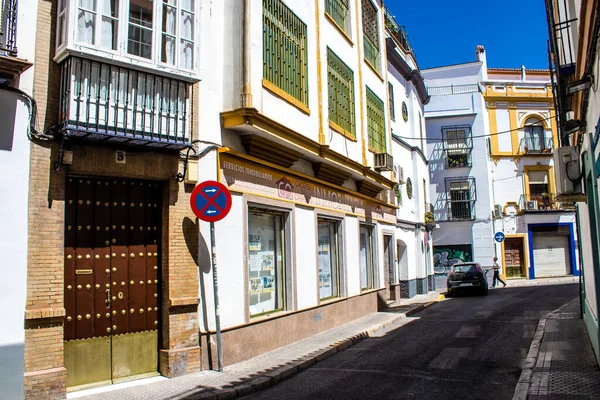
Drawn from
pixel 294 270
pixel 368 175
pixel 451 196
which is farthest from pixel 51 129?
pixel 451 196

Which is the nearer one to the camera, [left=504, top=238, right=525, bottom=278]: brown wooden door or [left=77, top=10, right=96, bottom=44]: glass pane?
[left=77, top=10, right=96, bottom=44]: glass pane

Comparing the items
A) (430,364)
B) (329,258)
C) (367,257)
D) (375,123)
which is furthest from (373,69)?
(430,364)

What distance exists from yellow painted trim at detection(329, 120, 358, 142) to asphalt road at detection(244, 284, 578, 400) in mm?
5439

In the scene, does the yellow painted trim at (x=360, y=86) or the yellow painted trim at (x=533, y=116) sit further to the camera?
the yellow painted trim at (x=533, y=116)

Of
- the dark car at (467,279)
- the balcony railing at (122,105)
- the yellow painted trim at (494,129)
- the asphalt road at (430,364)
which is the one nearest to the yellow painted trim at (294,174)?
the balcony railing at (122,105)

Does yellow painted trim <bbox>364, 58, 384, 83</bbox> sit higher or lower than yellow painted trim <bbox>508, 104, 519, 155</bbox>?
lower

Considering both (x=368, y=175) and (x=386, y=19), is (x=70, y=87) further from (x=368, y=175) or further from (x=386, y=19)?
(x=386, y=19)

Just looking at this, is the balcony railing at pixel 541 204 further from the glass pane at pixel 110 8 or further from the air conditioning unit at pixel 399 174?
the glass pane at pixel 110 8

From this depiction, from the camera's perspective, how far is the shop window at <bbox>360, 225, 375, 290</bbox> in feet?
55.4

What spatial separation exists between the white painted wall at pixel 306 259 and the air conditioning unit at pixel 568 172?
5530 millimetres

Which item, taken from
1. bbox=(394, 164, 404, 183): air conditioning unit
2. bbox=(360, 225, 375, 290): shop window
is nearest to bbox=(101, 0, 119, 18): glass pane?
bbox=(360, 225, 375, 290): shop window

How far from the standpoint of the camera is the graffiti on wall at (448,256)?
104ft

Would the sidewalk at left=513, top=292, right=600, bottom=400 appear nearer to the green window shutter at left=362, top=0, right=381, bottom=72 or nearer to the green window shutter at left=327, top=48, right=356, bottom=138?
the green window shutter at left=327, top=48, right=356, bottom=138

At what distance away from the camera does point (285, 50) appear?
11.7 metres
